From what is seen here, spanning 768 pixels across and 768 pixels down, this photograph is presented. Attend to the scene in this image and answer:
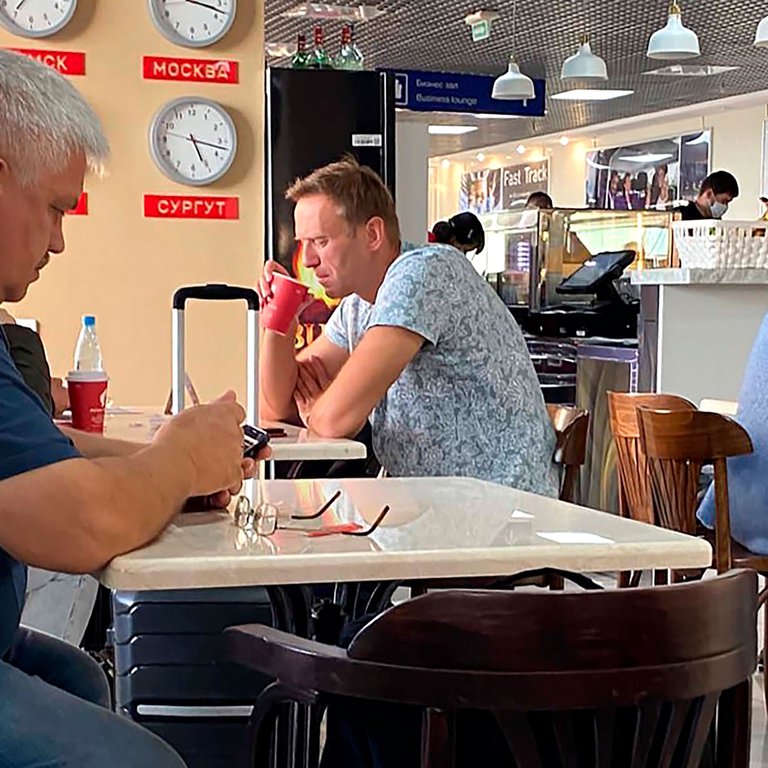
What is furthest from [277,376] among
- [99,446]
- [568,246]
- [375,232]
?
[568,246]

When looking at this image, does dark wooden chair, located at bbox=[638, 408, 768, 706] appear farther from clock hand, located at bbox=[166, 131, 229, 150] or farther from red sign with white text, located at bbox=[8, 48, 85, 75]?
red sign with white text, located at bbox=[8, 48, 85, 75]

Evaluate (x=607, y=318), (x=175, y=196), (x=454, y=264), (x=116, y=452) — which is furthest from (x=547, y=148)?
(x=116, y=452)

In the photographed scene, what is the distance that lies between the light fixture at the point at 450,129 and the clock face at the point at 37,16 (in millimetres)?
9103

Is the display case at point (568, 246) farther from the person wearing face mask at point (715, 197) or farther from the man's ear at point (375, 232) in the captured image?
the man's ear at point (375, 232)

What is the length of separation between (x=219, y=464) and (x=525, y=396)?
1362 mm

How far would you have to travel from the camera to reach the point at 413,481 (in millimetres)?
2096

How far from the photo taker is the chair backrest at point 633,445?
323cm

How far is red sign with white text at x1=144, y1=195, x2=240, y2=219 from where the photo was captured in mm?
4695

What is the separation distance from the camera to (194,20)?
4.66 meters

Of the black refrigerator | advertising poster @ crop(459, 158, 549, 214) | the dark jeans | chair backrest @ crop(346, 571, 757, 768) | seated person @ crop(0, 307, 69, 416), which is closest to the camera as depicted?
chair backrest @ crop(346, 571, 757, 768)

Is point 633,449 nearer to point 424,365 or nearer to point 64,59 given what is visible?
point 424,365

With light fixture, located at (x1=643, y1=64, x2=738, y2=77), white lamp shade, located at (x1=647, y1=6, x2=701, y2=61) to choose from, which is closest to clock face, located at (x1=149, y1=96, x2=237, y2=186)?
white lamp shade, located at (x1=647, y1=6, x2=701, y2=61)

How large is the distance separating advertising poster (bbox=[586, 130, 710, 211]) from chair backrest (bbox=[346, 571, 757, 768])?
11.7 metres

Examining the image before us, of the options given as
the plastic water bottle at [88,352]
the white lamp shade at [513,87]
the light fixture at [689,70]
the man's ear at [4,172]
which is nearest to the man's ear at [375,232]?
the plastic water bottle at [88,352]
